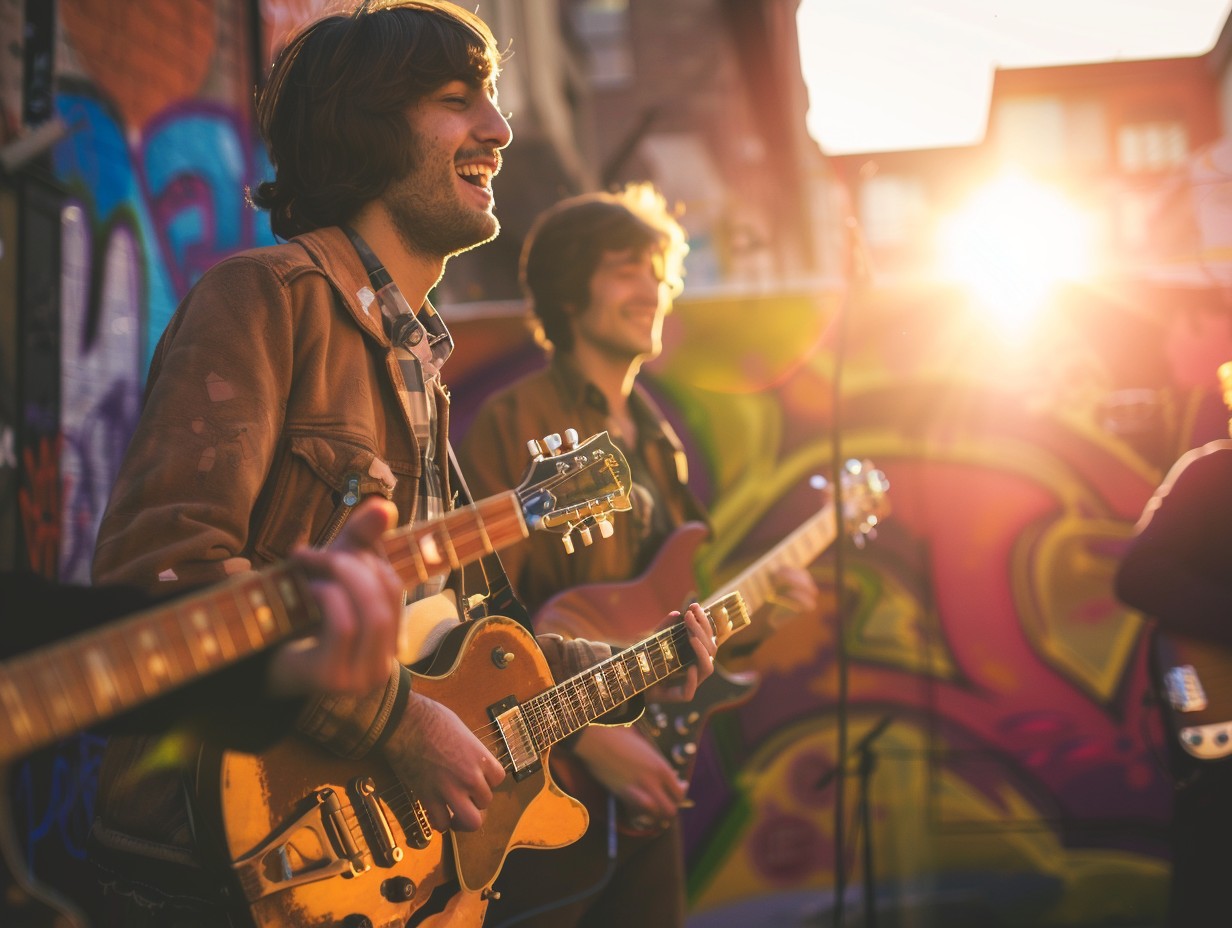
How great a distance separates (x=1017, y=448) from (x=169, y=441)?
Answer: 5.10 m

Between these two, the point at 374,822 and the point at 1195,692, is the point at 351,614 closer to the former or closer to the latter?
the point at 374,822

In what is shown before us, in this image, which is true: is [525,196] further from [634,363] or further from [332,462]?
[332,462]

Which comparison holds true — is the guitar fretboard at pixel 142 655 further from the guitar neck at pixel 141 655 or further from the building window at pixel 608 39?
the building window at pixel 608 39

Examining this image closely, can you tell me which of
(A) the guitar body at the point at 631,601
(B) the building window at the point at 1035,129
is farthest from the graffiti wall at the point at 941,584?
(B) the building window at the point at 1035,129

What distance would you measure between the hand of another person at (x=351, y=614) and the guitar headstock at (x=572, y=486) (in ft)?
1.96

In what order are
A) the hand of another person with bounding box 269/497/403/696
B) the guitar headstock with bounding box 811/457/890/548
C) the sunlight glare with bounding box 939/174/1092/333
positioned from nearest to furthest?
the hand of another person with bounding box 269/497/403/696, the guitar headstock with bounding box 811/457/890/548, the sunlight glare with bounding box 939/174/1092/333

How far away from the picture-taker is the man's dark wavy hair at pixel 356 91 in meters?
2.14

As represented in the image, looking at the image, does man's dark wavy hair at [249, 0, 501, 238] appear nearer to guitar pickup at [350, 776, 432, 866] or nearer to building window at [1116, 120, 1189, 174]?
guitar pickup at [350, 776, 432, 866]

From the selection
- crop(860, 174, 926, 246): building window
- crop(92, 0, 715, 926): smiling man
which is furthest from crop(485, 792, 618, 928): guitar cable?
crop(860, 174, 926, 246): building window

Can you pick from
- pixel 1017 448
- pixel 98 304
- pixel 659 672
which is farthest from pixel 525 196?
pixel 659 672

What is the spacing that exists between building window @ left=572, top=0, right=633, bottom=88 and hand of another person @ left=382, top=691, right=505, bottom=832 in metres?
18.4

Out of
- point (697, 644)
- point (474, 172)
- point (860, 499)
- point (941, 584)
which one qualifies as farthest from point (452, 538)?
point (941, 584)

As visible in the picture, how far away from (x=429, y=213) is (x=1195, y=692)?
109 inches

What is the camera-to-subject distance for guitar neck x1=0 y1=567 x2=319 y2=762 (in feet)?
3.91
